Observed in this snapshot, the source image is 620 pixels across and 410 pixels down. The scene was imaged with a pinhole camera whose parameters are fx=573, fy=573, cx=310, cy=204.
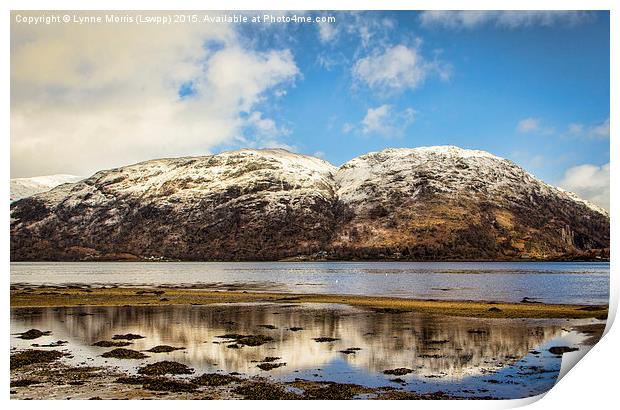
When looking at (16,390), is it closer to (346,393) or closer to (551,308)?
(346,393)

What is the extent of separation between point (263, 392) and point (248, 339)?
7541mm

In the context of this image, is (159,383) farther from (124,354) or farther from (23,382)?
(124,354)

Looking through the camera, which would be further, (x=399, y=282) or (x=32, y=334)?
(x=399, y=282)

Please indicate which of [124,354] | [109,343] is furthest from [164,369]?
[109,343]

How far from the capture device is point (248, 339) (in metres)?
23.6

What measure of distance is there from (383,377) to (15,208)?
19870 centimetres

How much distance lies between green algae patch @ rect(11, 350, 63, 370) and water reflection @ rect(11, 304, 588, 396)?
73 cm

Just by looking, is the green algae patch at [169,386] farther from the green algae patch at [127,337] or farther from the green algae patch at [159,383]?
the green algae patch at [127,337]

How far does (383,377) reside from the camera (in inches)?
700

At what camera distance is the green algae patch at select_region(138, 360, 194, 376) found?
1797cm

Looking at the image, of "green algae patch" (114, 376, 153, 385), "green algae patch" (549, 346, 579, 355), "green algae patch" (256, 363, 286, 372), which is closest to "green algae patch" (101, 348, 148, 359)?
"green algae patch" (114, 376, 153, 385)
